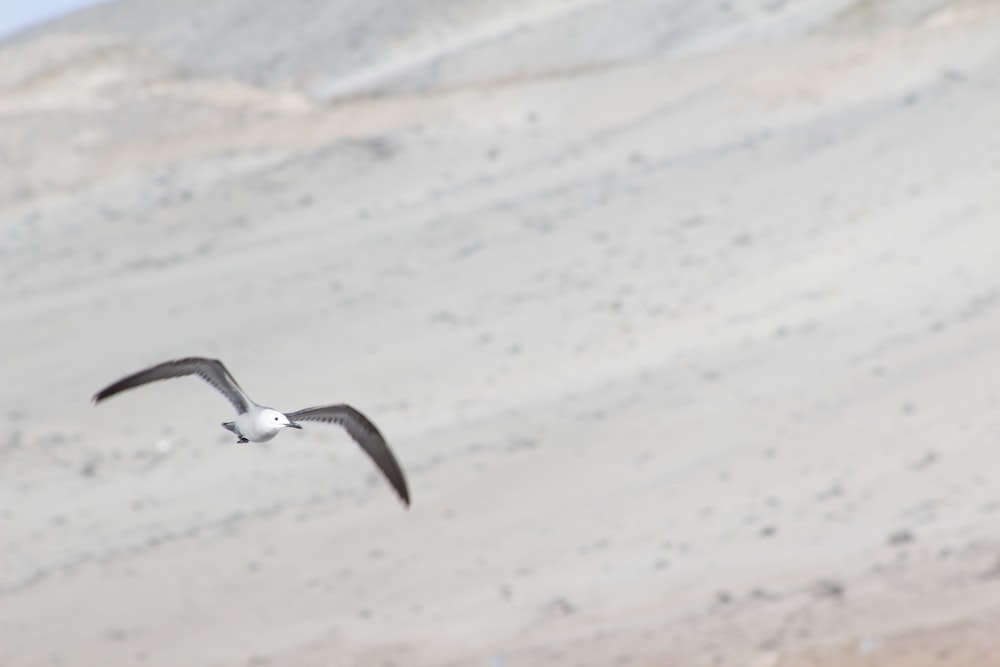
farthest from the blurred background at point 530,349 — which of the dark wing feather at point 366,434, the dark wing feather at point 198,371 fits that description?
the dark wing feather at point 198,371

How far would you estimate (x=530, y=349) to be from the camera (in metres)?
21.5

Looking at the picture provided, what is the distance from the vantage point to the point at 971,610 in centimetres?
1523

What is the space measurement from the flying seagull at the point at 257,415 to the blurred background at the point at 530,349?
5295mm

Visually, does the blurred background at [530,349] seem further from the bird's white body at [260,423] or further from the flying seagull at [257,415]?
the bird's white body at [260,423]

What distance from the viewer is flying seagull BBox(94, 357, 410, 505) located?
31.1ft

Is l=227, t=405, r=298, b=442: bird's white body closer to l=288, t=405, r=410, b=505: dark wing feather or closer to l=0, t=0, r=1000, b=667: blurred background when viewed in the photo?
l=288, t=405, r=410, b=505: dark wing feather

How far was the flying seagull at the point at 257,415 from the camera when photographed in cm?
948

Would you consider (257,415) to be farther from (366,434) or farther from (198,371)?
(366,434)

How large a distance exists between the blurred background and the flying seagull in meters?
5.29

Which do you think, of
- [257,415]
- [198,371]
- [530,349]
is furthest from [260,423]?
[530,349]

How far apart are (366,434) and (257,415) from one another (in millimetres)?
841

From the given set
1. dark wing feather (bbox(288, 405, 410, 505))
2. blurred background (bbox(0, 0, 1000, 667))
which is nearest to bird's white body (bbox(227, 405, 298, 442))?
dark wing feather (bbox(288, 405, 410, 505))

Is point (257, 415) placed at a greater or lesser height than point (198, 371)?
lesser

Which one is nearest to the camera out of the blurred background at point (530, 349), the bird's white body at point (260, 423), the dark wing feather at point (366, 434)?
the bird's white body at point (260, 423)
